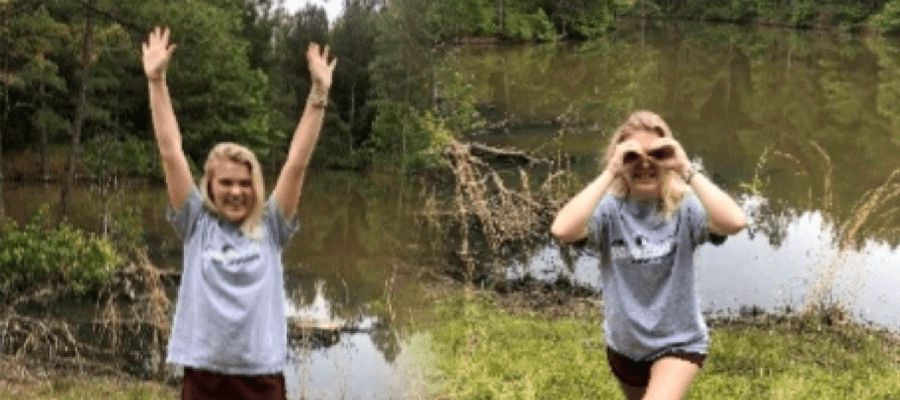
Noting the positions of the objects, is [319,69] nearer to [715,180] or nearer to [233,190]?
[233,190]

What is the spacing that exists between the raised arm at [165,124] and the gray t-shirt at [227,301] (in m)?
0.05

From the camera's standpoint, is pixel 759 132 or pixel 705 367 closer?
pixel 705 367

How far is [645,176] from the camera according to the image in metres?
3.20

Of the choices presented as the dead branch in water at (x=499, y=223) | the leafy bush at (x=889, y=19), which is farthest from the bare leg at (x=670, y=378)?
the leafy bush at (x=889, y=19)

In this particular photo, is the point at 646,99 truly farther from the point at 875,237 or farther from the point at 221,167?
the point at 221,167

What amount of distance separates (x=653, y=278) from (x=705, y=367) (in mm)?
5771

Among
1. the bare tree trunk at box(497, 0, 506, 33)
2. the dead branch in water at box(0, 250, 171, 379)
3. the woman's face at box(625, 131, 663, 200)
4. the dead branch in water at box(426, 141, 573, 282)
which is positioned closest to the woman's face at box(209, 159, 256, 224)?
the woman's face at box(625, 131, 663, 200)

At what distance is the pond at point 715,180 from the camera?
11758 mm

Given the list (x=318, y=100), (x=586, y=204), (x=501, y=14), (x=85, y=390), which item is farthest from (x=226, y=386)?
(x=501, y=14)

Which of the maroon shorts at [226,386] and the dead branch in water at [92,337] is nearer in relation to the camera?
the maroon shorts at [226,386]

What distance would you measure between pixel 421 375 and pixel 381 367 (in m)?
1.49

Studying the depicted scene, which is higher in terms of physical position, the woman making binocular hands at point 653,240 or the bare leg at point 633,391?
the woman making binocular hands at point 653,240

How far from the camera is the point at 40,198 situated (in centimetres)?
2217

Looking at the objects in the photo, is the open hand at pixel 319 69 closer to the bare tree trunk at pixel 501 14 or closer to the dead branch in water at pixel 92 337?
the dead branch in water at pixel 92 337
